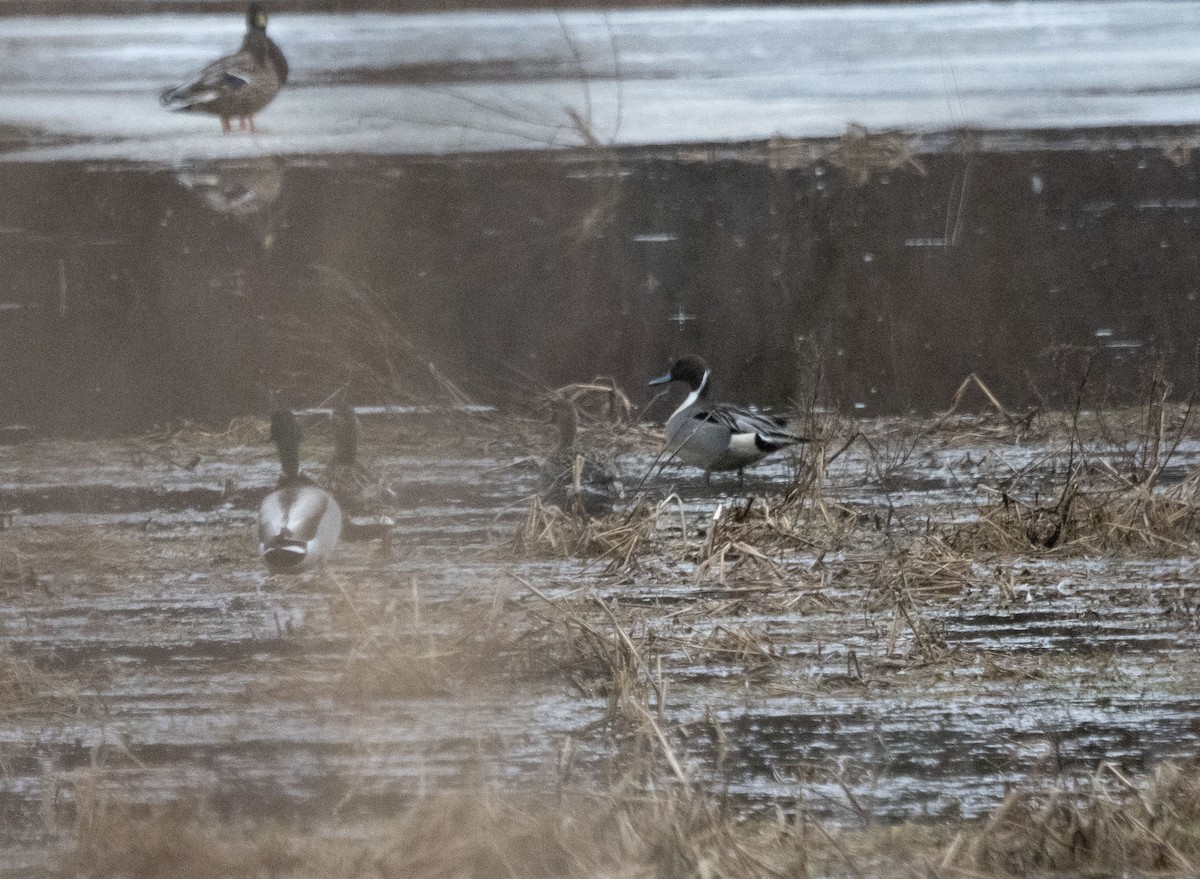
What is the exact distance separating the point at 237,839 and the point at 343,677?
70cm

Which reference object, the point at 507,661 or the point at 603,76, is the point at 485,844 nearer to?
the point at 507,661

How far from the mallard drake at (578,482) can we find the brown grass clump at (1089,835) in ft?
6.44

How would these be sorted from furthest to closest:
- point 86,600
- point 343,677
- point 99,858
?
point 86,600 < point 343,677 < point 99,858

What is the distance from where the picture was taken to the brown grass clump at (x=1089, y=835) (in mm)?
2104

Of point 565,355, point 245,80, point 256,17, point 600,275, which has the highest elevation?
point 256,17

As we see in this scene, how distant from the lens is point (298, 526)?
3604 millimetres

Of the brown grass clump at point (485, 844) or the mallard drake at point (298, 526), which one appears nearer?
the brown grass clump at point (485, 844)

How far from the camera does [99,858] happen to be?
216 cm

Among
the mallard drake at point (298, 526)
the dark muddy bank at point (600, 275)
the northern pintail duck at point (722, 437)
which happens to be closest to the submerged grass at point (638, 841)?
the mallard drake at point (298, 526)

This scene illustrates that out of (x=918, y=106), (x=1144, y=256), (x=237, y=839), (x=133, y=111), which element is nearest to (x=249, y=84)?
(x=133, y=111)

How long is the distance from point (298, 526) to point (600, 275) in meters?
3.03

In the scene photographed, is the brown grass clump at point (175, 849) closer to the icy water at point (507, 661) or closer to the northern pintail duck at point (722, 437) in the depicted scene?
the icy water at point (507, 661)

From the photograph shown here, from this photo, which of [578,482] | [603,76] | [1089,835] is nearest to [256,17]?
[603,76]

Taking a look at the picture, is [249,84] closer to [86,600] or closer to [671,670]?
[86,600]
